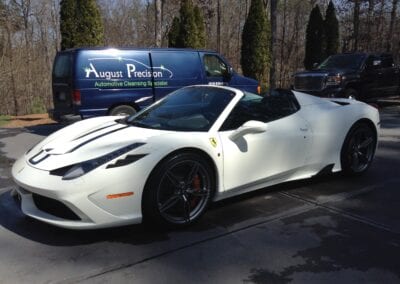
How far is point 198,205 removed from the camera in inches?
161

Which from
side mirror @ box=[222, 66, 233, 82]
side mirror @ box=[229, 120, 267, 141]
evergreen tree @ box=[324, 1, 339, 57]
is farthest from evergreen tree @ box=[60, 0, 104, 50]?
evergreen tree @ box=[324, 1, 339, 57]

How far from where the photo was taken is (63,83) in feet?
30.6

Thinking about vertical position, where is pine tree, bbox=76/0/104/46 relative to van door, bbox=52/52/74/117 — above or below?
above

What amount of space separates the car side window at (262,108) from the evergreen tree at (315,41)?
60.8ft

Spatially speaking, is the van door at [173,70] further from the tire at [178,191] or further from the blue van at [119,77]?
the tire at [178,191]

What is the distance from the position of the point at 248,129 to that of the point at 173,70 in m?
6.05

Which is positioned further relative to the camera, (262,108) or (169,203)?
(262,108)

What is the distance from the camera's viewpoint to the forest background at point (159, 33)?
70.7ft

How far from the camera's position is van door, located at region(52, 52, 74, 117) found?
29.8ft

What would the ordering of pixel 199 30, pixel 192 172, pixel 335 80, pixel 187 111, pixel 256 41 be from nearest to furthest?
1. pixel 192 172
2. pixel 187 111
3. pixel 335 80
4. pixel 199 30
5. pixel 256 41

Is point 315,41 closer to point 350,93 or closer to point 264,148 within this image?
point 350,93

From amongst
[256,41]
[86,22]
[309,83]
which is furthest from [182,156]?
[256,41]

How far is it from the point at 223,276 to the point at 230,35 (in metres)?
29.3

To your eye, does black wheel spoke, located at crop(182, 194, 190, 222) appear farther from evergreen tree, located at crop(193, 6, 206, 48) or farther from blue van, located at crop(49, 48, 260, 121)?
evergreen tree, located at crop(193, 6, 206, 48)
